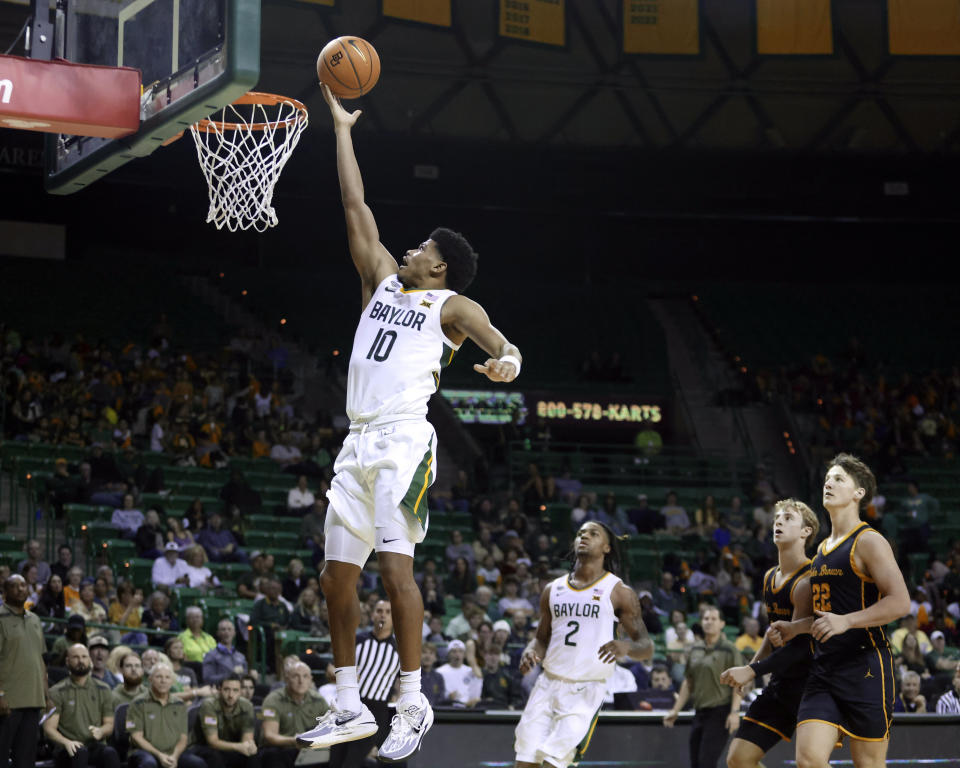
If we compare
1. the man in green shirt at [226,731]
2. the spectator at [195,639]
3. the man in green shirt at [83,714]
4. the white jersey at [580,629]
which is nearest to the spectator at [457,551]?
the spectator at [195,639]

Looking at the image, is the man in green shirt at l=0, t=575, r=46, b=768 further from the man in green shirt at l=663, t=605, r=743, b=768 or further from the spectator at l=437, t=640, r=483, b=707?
the man in green shirt at l=663, t=605, r=743, b=768

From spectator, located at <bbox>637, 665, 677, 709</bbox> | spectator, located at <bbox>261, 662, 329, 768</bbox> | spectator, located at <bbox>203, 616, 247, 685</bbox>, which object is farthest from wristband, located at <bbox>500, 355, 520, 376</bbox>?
spectator, located at <bbox>637, 665, 677, 709</bbox>

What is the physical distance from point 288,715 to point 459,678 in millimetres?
2402

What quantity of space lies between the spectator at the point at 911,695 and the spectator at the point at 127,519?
9.05m

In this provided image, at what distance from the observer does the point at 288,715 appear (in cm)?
1079

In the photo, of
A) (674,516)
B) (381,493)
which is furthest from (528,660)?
(674,516)

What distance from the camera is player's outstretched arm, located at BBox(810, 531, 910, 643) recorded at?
6.29 m

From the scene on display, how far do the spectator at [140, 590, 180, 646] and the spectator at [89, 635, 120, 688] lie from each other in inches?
66.4

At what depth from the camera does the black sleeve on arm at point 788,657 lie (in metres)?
6.98

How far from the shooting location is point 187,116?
651 cm

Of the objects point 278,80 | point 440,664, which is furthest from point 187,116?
point 278,80

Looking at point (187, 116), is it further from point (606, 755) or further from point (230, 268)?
point (230, 268)

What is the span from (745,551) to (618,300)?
34.6 ft

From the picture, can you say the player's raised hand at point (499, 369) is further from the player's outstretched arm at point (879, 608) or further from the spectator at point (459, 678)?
the spectator at point (459, 678)
